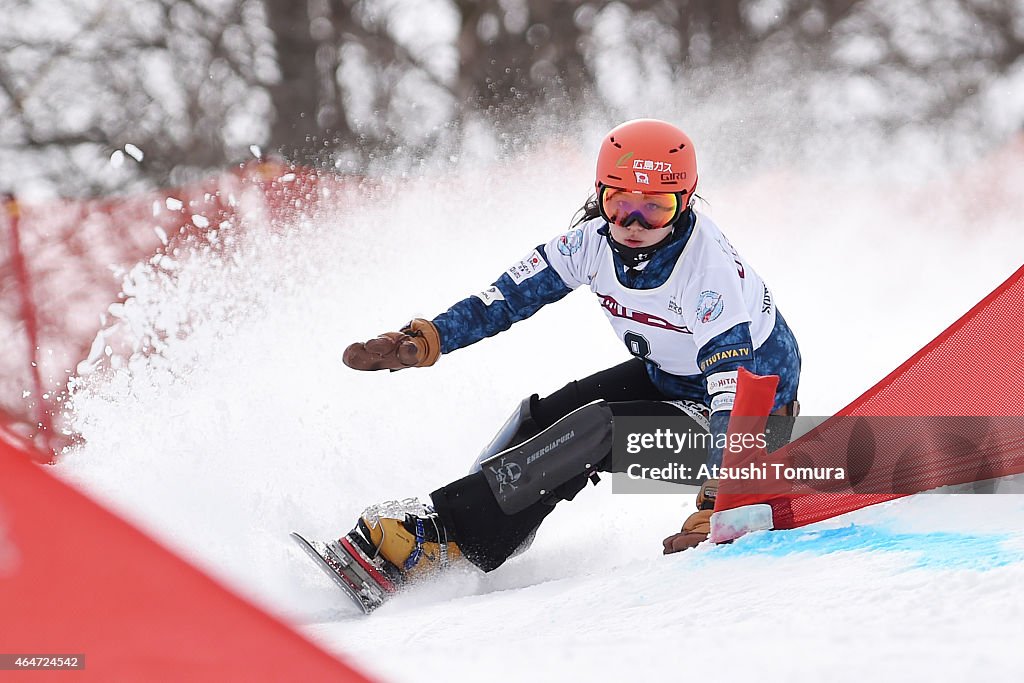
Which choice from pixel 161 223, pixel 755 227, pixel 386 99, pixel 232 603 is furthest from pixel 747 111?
pixel 232 603

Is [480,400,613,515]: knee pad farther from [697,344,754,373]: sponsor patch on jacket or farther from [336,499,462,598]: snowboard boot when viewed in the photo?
[697,344,754,373]: sponsor patch on jacket

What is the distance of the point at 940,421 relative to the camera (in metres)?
2.90

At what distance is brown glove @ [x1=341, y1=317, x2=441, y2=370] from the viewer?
307 centimetres

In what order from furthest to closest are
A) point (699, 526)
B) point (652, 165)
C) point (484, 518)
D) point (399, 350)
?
point (399, 350) < point (484, 518) < point (652, 165) < point (699, 526)

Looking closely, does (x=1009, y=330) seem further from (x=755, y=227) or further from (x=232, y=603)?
(x=755, y=227)

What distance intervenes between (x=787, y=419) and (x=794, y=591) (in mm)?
985

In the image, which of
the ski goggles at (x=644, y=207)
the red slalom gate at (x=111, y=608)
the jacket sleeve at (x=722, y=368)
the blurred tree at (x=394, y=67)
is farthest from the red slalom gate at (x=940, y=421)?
the blurred tree at (x=394, y=67)

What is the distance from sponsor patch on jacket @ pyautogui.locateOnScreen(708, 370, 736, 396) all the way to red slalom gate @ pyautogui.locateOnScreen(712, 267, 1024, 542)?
220 millimetres

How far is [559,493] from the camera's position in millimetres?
3000

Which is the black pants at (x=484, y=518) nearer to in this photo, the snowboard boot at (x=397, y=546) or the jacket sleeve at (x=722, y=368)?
the snowboard boot at (x=397, y=546)

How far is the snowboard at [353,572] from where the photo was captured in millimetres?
2885

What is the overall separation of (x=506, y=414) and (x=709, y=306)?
2087 mm

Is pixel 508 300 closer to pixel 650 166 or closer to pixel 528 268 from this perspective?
pixel 528 268

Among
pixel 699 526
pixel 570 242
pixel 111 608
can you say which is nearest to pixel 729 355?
pixel 699 526
